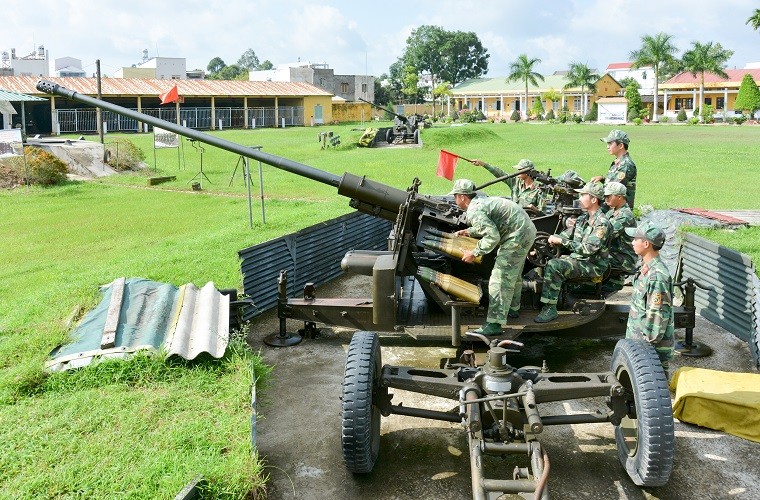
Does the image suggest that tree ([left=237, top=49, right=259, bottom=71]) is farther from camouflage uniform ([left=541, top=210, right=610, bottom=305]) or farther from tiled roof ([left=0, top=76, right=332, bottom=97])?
camouflage uniform ([left=541, top=210, right=610, bottom=305])

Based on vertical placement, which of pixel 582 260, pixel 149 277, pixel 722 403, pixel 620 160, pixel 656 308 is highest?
pixel 620 160

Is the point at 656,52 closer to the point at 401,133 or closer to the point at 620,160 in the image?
the point at 401,133

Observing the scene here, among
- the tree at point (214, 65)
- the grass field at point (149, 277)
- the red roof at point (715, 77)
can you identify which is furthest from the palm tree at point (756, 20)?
the tree at point (214, 65)

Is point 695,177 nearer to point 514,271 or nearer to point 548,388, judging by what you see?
point 514,271

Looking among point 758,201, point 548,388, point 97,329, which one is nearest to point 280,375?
point 97,329

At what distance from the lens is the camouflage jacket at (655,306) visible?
18.8 ft

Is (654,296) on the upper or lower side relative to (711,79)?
lower

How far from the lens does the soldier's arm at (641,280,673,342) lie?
226 inches

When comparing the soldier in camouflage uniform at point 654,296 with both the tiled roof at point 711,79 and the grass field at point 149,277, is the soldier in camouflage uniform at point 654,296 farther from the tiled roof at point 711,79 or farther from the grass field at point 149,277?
the tiled roof at point 711,79

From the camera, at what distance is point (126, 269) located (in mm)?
10398

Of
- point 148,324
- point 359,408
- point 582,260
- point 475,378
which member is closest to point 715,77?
point 582,260

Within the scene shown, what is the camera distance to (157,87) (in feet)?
164

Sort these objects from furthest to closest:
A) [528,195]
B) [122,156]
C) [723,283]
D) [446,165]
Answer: [122,156], [446,165], [528,195], [723,283]

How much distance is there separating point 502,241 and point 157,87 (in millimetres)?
47194
